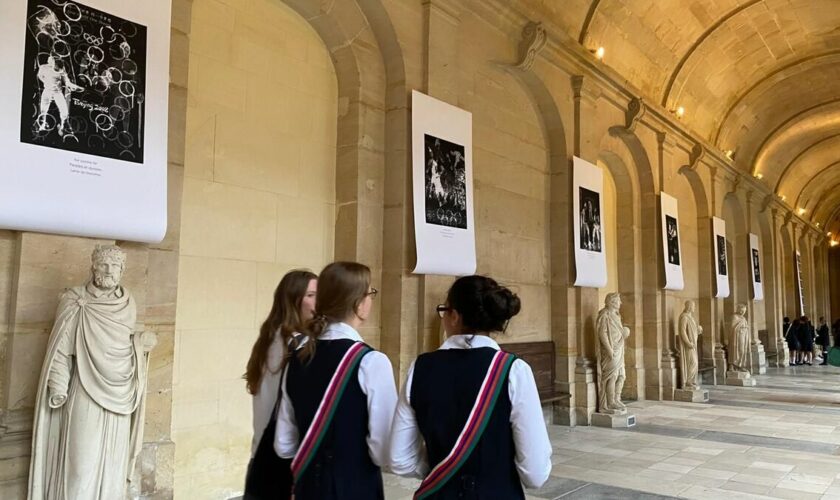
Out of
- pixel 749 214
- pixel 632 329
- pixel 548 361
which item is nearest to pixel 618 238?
pixel 632 329

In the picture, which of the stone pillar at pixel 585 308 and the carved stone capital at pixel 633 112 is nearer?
the stone pillar at pixel 585 308

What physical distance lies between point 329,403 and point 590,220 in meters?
8.43

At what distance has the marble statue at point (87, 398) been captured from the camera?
3.66m

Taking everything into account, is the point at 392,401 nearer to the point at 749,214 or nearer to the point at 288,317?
the point at 288,317

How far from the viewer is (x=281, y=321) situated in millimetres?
2635

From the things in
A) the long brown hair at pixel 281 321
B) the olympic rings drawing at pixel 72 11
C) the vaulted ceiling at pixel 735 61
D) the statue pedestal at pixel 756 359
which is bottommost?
the statue pedestal at pixel 756 359

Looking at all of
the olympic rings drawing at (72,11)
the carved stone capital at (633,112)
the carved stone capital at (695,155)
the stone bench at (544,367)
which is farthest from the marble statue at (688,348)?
the olympic rings drawing at (72,11)

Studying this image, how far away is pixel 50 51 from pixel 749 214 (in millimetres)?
19190

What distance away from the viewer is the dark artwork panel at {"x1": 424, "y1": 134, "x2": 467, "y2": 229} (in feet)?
23.1

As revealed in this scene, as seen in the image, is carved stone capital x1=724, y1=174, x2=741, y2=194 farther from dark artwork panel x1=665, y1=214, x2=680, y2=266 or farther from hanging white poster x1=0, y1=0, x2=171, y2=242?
hanging white poster x1=0, y1=0, x2=171, y2=242

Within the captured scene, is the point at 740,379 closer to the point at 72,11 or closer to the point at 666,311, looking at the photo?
the point at 666,311

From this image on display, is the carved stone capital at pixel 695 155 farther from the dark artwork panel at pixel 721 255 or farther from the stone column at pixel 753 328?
the stone column at pixel 753 328

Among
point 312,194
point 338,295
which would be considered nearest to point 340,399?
point 338,295

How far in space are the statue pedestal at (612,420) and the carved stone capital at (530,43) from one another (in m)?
5.01
